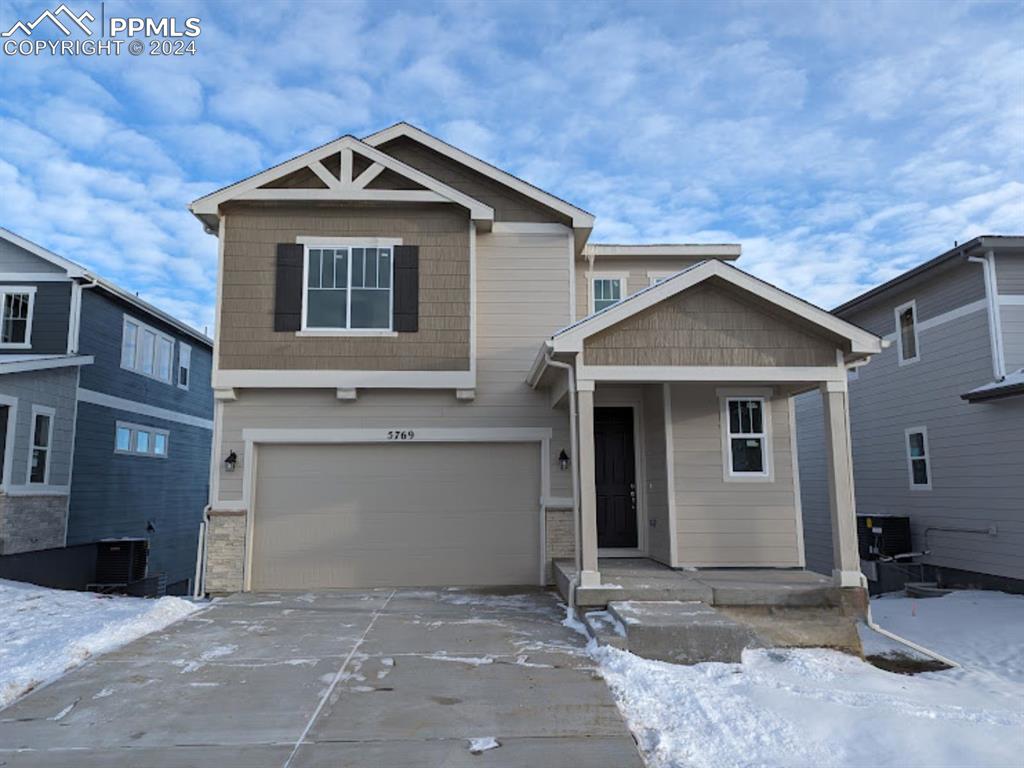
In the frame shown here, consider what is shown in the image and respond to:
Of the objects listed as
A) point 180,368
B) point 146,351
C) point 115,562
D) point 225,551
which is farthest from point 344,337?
point 180,368

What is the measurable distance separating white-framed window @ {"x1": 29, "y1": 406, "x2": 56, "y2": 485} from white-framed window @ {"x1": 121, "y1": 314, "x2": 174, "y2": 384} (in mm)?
2480

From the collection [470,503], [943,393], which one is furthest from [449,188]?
[943,393]

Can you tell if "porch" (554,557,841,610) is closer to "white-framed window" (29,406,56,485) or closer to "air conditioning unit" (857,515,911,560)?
"air conditioning unit" (857,515,911,560)

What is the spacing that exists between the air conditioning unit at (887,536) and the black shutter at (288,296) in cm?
1035

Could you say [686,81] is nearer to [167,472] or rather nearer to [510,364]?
[510,364]

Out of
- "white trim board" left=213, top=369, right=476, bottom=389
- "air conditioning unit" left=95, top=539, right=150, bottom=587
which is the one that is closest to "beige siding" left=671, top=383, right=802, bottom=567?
"white trim board" left=213, top=369, right=476, bottom=389

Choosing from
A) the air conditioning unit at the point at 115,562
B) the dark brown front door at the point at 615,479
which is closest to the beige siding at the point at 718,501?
Answer: the dark brown front door at the point at 615,479

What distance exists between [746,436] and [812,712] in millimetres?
4865

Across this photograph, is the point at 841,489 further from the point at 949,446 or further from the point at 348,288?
the point at 348,288

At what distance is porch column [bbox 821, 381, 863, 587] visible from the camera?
7504 millimetres

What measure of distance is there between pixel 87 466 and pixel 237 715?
11.1 meters

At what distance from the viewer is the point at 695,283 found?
769 centimetres

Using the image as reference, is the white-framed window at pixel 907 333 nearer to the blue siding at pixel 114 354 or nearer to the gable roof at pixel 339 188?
the gable roof at pixel 339 188

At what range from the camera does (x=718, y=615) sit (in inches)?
257
